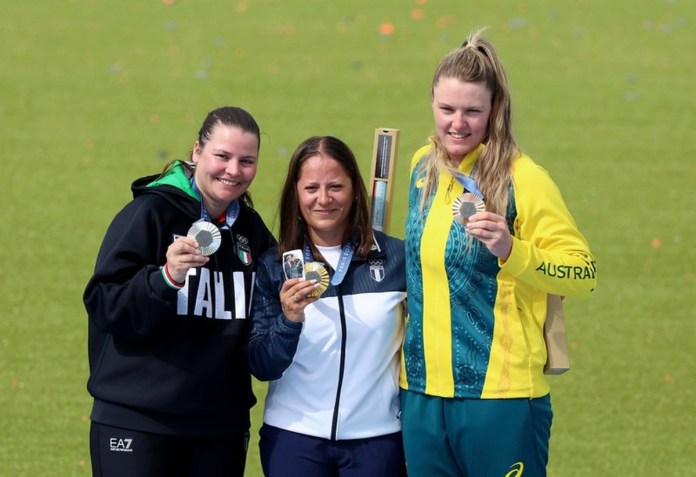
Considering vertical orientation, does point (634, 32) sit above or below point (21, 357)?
above

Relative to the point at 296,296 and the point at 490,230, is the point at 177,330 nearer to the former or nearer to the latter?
the point at 296,296

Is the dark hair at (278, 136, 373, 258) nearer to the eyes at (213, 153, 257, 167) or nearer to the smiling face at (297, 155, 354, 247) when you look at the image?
the smiling face at (297, 155, 354, 247)

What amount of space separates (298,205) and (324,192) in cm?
13

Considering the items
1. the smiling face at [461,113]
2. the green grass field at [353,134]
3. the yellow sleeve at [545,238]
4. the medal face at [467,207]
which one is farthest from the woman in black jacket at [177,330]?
the green grass field at [353,134]

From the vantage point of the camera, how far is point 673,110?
42.0ft

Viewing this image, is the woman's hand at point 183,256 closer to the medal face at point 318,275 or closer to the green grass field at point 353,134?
the medal face at point 318,275

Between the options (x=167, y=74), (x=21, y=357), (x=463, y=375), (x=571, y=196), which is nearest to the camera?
(x=463, y=375)

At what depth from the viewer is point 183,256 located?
4027 mm

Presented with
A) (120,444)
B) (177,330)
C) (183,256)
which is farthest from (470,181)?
(120,444)

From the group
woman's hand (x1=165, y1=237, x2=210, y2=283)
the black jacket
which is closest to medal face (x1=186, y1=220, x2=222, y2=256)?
woman's hand (x1=165, y1=237, x2=210, y2=283)

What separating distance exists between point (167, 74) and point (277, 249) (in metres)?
9.19

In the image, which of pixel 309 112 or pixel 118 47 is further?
pixel 118 47

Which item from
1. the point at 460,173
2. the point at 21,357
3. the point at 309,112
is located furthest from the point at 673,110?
the point at 460,173

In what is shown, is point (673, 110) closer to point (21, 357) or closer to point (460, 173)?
point (21, 357)
